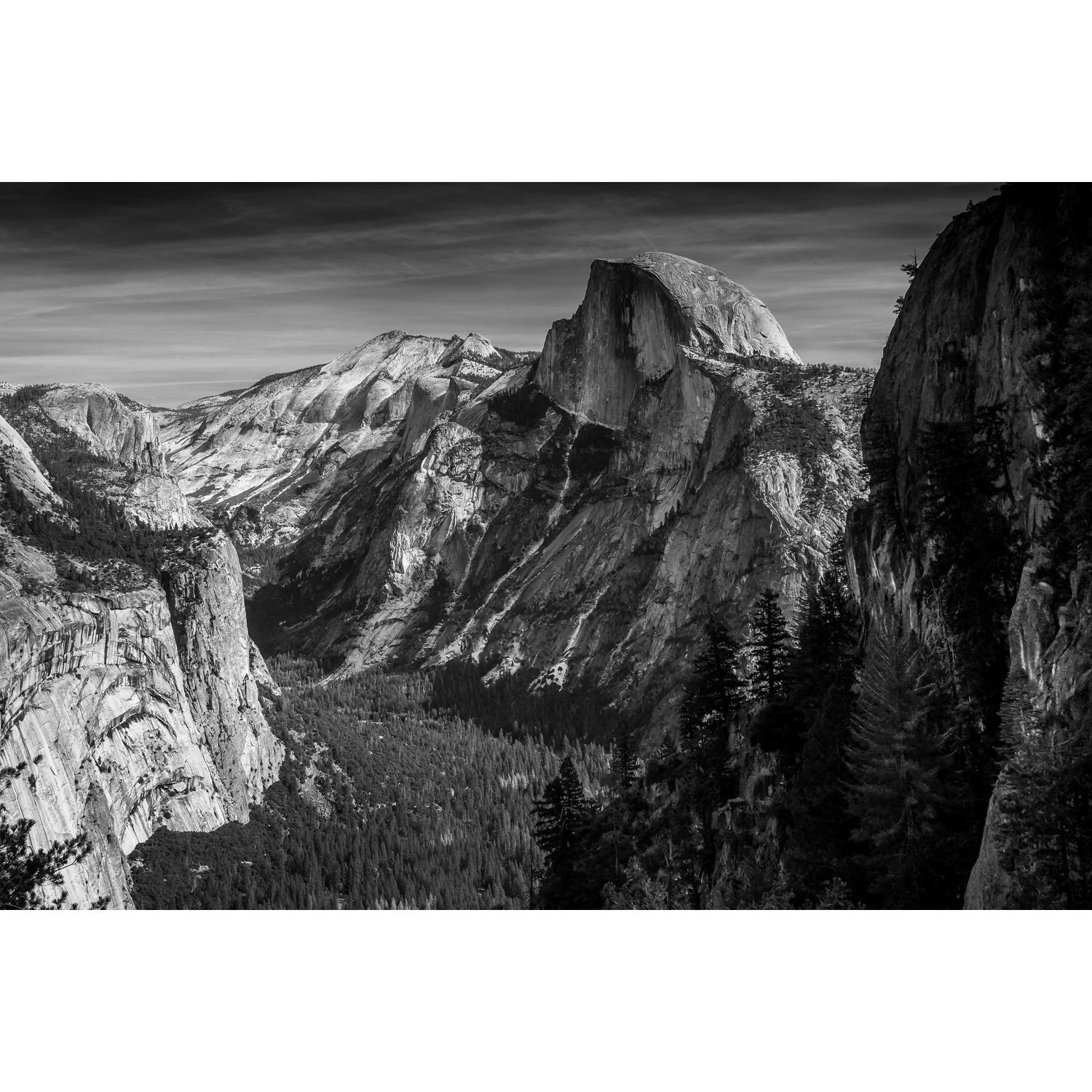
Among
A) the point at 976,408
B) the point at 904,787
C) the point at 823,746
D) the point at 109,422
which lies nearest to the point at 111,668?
the point at 823,746

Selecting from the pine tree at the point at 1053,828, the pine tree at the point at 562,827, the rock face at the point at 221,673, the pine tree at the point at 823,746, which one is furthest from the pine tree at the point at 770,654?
the rock face at the point at 221,673

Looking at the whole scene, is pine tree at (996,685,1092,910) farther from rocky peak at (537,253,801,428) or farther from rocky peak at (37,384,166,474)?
rocky peak at (537,253,801,428)

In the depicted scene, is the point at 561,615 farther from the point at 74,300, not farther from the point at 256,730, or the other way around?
the point at 74,300

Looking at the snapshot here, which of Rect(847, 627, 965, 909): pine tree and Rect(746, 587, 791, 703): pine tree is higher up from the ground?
Rect(847, 627, 965, 909): pine tree

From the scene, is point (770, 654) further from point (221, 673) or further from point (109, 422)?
point (109, 422)

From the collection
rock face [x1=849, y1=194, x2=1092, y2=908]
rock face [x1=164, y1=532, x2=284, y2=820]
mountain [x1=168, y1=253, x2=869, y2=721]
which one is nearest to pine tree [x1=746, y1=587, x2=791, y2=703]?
rock face [x1=849, y1=194, x2=1092, y2=908]
